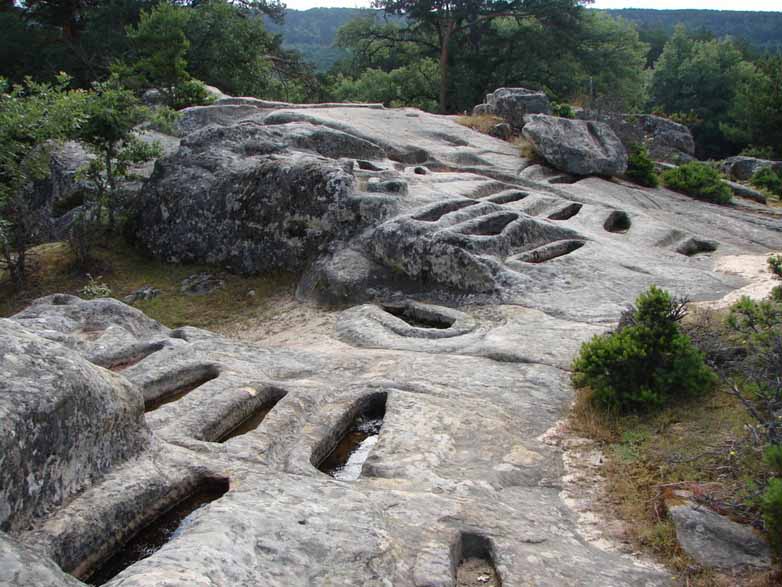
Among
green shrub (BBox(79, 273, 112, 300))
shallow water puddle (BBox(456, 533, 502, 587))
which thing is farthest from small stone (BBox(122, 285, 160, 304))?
shallow water puddle (BBox(456, 533, 502, 587))

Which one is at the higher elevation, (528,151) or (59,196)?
(528,151)

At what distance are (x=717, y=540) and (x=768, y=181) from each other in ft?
67.4

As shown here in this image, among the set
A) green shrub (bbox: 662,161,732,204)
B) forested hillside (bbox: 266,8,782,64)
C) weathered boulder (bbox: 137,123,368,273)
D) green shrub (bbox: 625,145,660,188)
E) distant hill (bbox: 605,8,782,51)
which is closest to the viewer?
weathered boulder (bbox: 137,123,368,273)

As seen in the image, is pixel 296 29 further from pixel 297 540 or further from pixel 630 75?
pixel 297 540

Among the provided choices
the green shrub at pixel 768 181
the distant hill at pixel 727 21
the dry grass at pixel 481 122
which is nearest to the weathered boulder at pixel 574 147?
the dry grass at pixel 481 122

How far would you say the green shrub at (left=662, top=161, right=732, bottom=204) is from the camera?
59.1 ft

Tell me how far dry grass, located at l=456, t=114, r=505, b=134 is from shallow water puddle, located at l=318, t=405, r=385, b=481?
16.0m

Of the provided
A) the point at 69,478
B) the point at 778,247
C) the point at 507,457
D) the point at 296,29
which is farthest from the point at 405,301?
the point at 296,29

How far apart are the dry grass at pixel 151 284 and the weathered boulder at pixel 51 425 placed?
647 centimetres

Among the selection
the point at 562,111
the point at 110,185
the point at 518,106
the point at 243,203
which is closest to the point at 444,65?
the point at 562,111

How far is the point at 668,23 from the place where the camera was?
135 meters

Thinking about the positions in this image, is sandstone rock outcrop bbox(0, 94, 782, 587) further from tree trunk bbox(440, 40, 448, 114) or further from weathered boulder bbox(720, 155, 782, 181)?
tree trunk bbox(440, 40, 448, 114)

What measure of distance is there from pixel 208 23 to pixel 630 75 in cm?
2514

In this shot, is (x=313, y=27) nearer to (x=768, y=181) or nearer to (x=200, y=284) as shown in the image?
(x=768, y=181)
